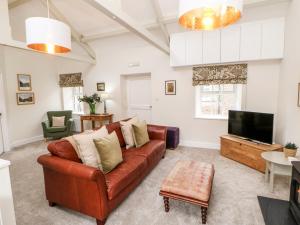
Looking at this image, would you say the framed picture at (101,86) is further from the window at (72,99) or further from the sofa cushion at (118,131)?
the sofa cushion at (118,131)

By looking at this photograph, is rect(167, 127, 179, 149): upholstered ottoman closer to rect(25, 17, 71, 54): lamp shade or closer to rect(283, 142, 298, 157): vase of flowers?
rect(283, 142, 298, 157): vase of flowers

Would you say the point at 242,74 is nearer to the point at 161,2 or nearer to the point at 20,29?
the point at 161,2

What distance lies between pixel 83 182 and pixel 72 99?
525cm

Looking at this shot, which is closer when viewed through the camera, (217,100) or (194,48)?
(194,48)

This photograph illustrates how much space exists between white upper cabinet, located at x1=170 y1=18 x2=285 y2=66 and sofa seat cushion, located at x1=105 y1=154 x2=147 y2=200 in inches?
105

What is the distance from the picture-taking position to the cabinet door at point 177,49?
414 centimetres

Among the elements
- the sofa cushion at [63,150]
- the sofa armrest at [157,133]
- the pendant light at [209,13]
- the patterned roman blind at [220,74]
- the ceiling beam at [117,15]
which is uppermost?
the ceiling beam at [117,15]

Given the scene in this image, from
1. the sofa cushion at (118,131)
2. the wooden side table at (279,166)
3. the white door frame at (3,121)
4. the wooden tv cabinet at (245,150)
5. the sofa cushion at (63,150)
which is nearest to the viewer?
the sofa cushion at (63,150)

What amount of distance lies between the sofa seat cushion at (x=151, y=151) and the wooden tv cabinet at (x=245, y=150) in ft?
4.69

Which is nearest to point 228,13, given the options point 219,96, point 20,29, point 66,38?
point 66,38

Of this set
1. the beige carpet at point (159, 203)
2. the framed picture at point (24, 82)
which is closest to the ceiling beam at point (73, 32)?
the framed picture at point (24, 82)

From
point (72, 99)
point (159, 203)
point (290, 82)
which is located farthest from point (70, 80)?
point (290, 82)

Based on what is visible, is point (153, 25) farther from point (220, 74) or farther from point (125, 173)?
point (125, 173)

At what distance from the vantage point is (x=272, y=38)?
342 centimetres
